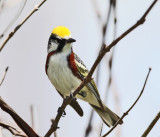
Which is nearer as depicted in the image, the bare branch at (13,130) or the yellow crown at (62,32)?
the bare branch at (13,130)

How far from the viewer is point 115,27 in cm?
187

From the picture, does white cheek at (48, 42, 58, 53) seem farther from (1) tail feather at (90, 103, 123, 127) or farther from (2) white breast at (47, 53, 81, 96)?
(1) tail feather at (90, 103, 123, 127)

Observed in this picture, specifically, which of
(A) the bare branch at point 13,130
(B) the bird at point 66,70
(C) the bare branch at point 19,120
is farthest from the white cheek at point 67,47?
(C) the bare branch at point 19,120

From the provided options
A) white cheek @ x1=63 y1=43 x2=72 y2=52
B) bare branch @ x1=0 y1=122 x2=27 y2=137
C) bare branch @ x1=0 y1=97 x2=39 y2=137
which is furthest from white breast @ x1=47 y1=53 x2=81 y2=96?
bare branch @ x1=0 y1=97 x2=39 y2=137

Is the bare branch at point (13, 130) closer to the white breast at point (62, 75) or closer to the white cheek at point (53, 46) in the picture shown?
the white breast at point (62, 75)

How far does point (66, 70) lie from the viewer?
164 inches

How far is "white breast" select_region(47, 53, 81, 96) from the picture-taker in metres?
4.16

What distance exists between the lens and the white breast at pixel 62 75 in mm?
4161

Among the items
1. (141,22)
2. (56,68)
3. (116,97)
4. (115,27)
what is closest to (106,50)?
(115,27)

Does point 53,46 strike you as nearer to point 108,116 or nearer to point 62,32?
point 62,32

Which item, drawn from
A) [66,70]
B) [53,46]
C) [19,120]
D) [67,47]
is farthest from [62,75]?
[19,120]

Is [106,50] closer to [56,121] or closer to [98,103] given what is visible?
[56,121]

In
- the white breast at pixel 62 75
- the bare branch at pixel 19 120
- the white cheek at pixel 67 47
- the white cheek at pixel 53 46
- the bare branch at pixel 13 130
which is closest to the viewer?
the bare branch at pixel 19 120

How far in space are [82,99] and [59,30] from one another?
0.95 meters
